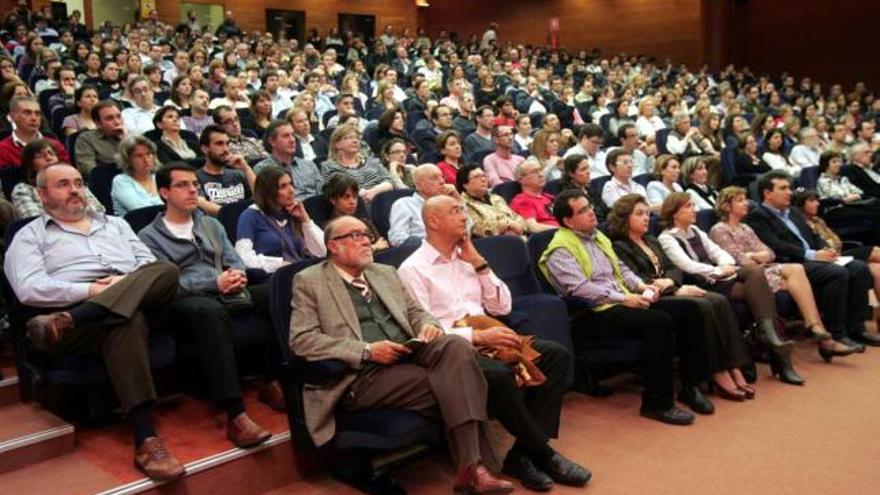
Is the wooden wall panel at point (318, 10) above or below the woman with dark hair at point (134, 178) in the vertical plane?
above

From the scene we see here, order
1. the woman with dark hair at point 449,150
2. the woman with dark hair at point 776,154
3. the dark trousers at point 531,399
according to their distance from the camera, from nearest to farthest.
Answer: the dark trousers at point 531,399, the woman with dark hair at point 449,150, the woman with dark hair at point 776,154

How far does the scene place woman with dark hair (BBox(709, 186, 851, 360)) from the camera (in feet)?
11.6

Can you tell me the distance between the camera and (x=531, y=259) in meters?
3.08

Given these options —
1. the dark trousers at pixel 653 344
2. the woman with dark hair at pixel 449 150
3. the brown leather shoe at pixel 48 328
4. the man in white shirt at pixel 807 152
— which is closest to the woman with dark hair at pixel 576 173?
the woman with dark hair at pixel 449 150

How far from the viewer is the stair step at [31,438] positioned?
2076 millimetres

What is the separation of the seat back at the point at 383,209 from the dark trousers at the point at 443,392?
5.31 ft

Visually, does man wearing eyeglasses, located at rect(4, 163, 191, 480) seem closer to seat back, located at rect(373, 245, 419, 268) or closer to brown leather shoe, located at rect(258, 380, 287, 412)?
brown leather shoe, located at rect(258, 380, 287, 412)

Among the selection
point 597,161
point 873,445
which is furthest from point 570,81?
point 873,445

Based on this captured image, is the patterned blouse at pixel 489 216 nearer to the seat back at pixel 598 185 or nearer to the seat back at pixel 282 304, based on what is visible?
the seat back at pixel 598 185

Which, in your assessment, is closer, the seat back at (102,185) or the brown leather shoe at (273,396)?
the brown leather shoe at (273,396)

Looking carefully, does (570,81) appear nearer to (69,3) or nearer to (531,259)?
(531,259)

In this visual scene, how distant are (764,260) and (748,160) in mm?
2430

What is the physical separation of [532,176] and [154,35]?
296 inches

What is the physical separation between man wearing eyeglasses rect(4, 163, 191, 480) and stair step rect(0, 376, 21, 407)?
345 millimetres
